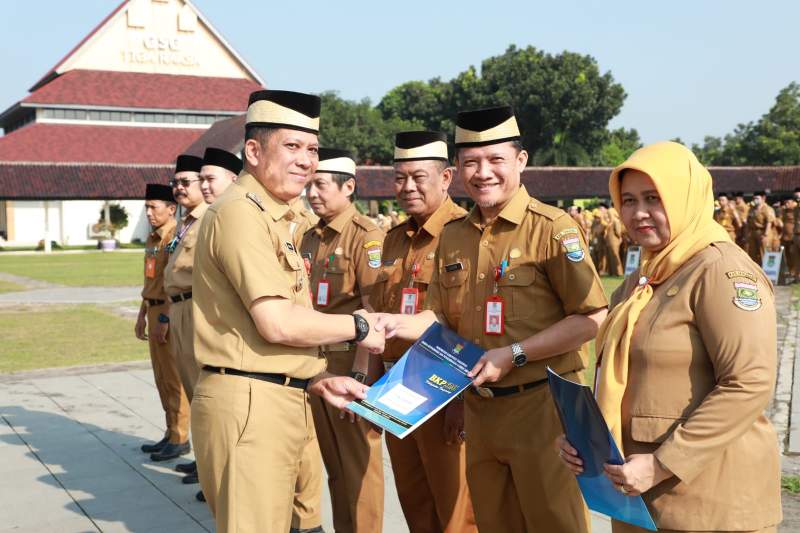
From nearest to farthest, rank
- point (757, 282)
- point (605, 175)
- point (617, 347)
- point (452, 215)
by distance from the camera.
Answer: point (757, 282), point (617, 347), point (452, 215), point (605, 175)

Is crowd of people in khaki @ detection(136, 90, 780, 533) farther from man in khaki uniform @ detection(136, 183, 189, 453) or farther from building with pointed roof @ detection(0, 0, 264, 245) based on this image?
building with pointed roof @ detection(0, 0, 264, 245)

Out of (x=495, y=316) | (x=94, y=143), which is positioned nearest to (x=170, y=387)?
(x=495, y=316)

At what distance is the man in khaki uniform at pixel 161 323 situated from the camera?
20.7ft

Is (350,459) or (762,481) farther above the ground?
(762,481)

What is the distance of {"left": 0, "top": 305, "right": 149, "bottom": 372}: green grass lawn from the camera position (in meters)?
10.4

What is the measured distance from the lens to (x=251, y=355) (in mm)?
2865

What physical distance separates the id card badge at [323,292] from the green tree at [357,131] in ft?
163

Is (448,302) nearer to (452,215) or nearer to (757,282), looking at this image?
(452,215)

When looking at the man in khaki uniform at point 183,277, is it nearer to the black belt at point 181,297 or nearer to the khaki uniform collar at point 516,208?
the black belt at point 181,297

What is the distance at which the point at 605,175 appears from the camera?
4672 centimetres

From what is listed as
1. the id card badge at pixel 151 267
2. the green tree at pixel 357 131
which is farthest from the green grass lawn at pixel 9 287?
the green tree at pixel 357 131

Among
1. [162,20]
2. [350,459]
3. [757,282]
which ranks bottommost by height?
[350,459]

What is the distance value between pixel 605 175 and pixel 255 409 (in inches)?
1802

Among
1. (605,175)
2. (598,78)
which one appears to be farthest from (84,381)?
(598,78)
